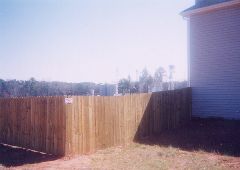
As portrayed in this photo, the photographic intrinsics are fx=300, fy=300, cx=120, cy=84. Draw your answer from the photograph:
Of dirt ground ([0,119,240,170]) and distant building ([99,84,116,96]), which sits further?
distant building ([99,84,116,96])

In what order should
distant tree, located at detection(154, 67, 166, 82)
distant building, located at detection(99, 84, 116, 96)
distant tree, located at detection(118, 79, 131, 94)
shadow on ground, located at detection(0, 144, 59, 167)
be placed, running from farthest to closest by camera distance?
distant tree, located at detection(154, 67, 166, 82) < distant tree, located at detection(118, 79, 131, 94) < distant building, located at detection(99, 84, 116, 96) < shadow on ground, located at detection(0, 144, 59, 167)

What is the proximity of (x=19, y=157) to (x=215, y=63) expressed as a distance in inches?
419

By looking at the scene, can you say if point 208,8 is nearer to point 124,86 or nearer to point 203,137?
point 203,137

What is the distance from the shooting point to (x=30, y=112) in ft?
39.5

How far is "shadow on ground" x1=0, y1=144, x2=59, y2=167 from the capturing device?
32.8 ft

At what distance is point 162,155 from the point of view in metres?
10.2

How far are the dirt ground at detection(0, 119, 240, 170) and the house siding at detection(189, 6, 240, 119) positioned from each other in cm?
203

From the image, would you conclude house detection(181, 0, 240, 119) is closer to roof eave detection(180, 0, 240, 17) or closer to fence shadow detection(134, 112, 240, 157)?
roof eave detection(180, 0, 240, 17)

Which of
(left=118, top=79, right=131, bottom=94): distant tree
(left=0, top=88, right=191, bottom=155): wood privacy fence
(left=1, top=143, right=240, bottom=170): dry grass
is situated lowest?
A: (left=1, top=143, right=240, bottom=170): dry grass

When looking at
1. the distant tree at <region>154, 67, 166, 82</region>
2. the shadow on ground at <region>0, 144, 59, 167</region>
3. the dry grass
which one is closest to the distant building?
the shadow on ground at <region>0, 144, 59, 167</region>

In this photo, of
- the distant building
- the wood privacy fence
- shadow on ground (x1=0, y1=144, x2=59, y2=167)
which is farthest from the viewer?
the distant building

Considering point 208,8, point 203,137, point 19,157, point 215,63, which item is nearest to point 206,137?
point 203,137

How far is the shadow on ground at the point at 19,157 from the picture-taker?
10000 millimetres

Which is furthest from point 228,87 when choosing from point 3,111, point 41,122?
point 3,111
